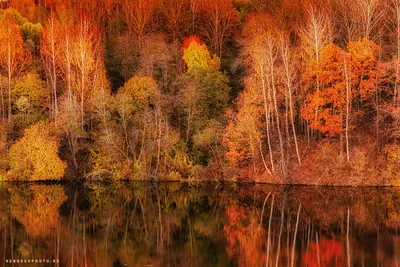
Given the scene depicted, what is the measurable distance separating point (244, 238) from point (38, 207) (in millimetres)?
15986

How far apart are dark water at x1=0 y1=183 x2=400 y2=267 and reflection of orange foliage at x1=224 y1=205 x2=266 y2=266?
0.05m

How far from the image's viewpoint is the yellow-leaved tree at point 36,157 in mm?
49531

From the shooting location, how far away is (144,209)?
34.9 m

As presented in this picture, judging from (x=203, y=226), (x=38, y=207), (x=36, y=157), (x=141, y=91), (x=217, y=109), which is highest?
(x=141, y=91)

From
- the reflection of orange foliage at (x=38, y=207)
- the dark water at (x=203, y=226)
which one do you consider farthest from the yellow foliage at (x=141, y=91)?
the dark water at (x=203, y=226)

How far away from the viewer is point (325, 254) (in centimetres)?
2261

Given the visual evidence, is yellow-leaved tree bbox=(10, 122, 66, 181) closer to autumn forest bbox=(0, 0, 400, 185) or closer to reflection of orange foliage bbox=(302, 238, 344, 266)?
autumn forest bbox=(0, 0, 400, 185)

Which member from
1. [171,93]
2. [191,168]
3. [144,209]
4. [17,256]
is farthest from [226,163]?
[17,256]

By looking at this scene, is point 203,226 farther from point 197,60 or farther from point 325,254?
point 197,60

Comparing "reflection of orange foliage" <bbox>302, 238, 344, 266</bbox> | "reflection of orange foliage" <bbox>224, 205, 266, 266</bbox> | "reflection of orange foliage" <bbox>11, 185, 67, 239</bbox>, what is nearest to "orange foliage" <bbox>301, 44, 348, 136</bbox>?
"reflection of orange foliage" <bbox>224, 205, 266, 266</bbox>

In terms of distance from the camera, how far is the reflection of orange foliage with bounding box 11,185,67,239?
96.1 ft

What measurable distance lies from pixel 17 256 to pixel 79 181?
2943 centimetres

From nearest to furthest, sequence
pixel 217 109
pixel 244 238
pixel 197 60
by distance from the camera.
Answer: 1. pixel 244 238
2. pixel 217 109
3. pixel 197 60

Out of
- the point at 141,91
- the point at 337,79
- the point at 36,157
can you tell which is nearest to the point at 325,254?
the point at 337,79
